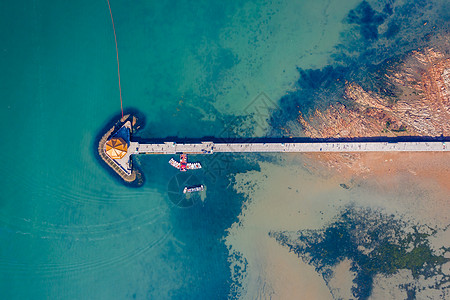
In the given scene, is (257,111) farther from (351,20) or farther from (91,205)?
(91,205)

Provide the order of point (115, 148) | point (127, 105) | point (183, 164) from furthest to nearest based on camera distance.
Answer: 1. point (127, 105)
2. point (183, 164)
3. point (115, 148)

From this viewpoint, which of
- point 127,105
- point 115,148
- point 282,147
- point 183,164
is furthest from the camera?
point 127,105

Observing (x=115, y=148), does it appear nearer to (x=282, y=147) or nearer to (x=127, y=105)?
(x=127, y=105)

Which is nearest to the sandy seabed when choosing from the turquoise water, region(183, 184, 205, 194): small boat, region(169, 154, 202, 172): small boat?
the turquoise water

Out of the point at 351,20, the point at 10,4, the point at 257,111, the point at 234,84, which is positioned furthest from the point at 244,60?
the point at 10,4

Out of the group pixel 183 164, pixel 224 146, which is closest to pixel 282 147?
pixel 224 146

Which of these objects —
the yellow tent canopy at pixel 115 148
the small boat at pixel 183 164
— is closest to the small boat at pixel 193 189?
the small boat at pixel 183 164

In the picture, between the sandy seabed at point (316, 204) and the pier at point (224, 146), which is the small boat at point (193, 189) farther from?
the sandy seabed at point (316, 204)
